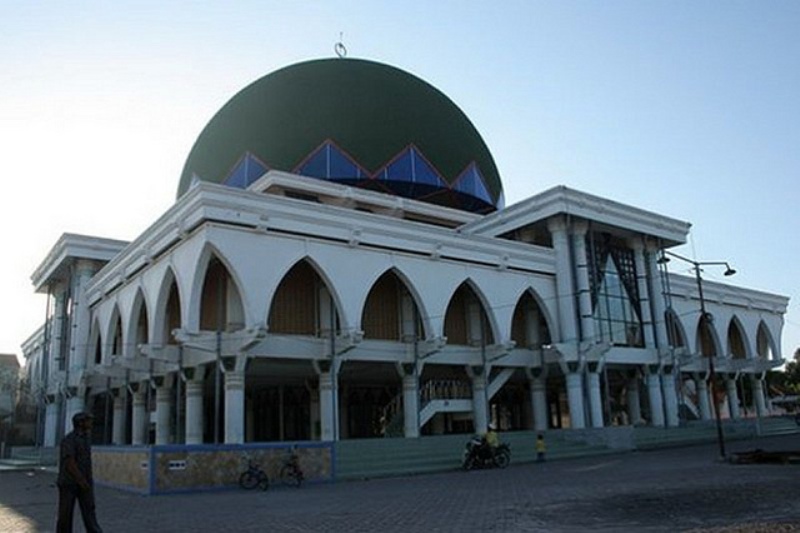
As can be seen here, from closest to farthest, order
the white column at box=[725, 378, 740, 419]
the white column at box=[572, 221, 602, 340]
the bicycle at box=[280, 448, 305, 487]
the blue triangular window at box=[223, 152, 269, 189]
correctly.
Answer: the bicycle at box=[280, 448, 305, 487] → the white column at box=[572, 221, 602, 340] → the blue triangular window at box=[223, 152, 269, 189] → the white column at box=[725, 378, 740, 419]

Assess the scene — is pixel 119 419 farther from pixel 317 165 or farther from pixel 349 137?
pixel 349 137

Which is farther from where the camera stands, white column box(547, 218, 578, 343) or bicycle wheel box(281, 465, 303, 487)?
white column box(547, 218, 578, 343)

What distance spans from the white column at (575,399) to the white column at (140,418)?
632 inches

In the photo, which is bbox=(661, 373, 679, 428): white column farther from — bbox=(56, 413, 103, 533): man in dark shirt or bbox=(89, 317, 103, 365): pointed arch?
bbox=(56, 413, 103, 533): man in dark shirt

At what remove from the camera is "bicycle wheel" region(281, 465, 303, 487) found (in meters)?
15.0

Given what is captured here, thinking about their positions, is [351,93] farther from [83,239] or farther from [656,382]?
[656,382]

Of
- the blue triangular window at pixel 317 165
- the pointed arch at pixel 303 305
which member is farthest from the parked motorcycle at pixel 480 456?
the blue triangular window at pixel 317 165

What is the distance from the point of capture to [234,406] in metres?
20.4

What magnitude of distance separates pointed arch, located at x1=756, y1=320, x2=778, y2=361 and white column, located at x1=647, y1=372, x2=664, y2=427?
14.1 meters

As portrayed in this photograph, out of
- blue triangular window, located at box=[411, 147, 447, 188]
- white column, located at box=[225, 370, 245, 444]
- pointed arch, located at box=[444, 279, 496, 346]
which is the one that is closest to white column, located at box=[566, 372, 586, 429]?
pointed arch, located at box=[444, 279, 496, 346]

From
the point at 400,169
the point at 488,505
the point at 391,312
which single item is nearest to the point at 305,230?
the point at 391,312

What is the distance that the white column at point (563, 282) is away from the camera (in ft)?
91.6

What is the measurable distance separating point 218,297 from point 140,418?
768cm

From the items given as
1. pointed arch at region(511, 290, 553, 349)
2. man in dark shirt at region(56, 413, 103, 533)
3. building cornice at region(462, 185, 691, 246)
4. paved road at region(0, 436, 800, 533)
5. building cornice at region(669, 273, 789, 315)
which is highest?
building cornice at region(462, 185, 691, 246)
